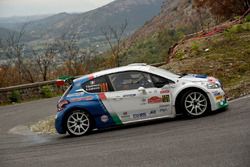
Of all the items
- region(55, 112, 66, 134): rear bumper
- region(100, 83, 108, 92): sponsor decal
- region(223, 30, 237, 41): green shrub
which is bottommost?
region(55, 112, 66, 134): rear bumper

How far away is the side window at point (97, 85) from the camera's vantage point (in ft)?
38.9

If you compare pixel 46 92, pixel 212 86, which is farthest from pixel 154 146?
pixel 46 92

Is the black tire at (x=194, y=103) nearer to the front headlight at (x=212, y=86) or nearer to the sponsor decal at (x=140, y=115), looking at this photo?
the front headlight at (x=212, y=86)

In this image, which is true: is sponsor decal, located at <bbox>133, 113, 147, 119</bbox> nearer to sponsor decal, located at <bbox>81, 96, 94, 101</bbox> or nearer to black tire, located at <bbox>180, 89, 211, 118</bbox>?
black tire, located at <bbox>180, 89, 211, 118</bbox>

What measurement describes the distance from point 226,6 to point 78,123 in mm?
17976

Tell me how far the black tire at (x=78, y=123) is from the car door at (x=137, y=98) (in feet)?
2.32

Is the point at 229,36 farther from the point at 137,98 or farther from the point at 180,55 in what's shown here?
the point at 137,98

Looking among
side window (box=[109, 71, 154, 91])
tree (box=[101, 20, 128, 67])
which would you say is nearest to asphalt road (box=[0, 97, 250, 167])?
side window (box=[109, 71, 154, 91])

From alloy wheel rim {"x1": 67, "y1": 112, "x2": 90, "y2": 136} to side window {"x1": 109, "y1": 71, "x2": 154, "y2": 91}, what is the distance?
3.48ft

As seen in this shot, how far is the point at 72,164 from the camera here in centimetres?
861

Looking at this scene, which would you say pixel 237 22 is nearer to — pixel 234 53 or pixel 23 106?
pixel 234 53

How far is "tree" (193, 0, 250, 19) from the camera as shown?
27.2 meters

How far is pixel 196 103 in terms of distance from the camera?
11.2m

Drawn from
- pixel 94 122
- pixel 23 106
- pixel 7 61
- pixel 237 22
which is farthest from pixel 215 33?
pixel 7 61
